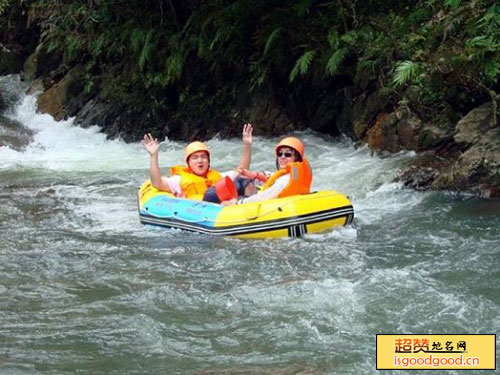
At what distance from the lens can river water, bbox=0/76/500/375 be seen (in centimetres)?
498

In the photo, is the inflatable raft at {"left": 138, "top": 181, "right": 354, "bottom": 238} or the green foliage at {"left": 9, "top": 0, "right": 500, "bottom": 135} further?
the green foliage at {"left": 9, "top": 0, "right": 500, "bottom": 135}

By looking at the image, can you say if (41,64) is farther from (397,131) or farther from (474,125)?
(474,125)

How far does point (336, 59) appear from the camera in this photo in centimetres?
1164

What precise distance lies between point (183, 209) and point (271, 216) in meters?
1.06

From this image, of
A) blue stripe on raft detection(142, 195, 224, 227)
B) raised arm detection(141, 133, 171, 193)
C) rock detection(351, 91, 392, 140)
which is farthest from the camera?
rock detection(351, 91, 392, 140)

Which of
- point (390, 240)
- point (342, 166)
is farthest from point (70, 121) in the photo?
point (390, 240)

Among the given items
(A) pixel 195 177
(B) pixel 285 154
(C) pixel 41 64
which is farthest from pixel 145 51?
(B) pixel 285 154

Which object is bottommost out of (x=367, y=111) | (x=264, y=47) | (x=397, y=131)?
(x=397, y=131)

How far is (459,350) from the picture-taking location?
4859mm

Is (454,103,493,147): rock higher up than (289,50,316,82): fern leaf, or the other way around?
(289,50,316,82): fern leaf

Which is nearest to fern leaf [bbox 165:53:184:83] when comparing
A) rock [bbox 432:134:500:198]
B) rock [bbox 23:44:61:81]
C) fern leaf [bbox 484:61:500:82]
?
rock [bbox 23:44:61:81]

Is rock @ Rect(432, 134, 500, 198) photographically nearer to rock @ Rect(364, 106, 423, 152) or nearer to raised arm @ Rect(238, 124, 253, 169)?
rock @ Rect(364, 106, 423, 152)

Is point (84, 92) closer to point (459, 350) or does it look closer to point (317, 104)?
point (317, 104)

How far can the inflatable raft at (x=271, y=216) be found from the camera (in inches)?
299
